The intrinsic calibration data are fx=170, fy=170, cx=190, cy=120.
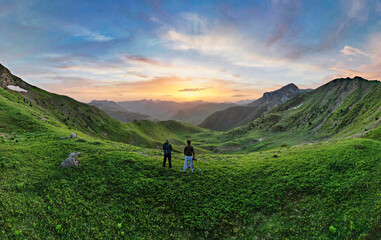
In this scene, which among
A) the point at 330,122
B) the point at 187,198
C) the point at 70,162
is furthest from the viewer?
the point at 330,122

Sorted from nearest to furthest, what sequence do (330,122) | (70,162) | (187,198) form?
(187,198) → (70,162) → (330,122)

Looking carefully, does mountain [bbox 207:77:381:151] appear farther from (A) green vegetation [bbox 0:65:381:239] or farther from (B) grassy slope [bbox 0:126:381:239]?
(B) grassy slope [bbox 0:126:381:239]

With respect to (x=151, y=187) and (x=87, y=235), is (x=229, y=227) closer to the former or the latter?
(x=151, y=187)

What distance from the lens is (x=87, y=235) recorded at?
1162 centimetres

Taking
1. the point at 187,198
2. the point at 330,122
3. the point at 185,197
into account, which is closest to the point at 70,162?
the point at 185,197

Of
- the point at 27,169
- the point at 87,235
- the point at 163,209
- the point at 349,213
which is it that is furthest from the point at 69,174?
the point at 349,213

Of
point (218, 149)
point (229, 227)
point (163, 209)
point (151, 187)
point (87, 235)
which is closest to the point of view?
point (87, 235)

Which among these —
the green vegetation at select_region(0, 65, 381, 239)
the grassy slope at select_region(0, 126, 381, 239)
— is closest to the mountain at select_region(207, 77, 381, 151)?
the green vegetation at select_region(0, 65, 381, 239)

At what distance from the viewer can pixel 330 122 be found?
75.8 meters

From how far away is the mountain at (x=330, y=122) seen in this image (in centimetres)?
5339

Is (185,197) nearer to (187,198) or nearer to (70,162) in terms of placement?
(187,198)

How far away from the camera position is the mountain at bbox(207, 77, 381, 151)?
175ft

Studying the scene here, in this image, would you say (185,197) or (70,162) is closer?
(185,197)

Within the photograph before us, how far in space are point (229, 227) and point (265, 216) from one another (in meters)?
3.26
